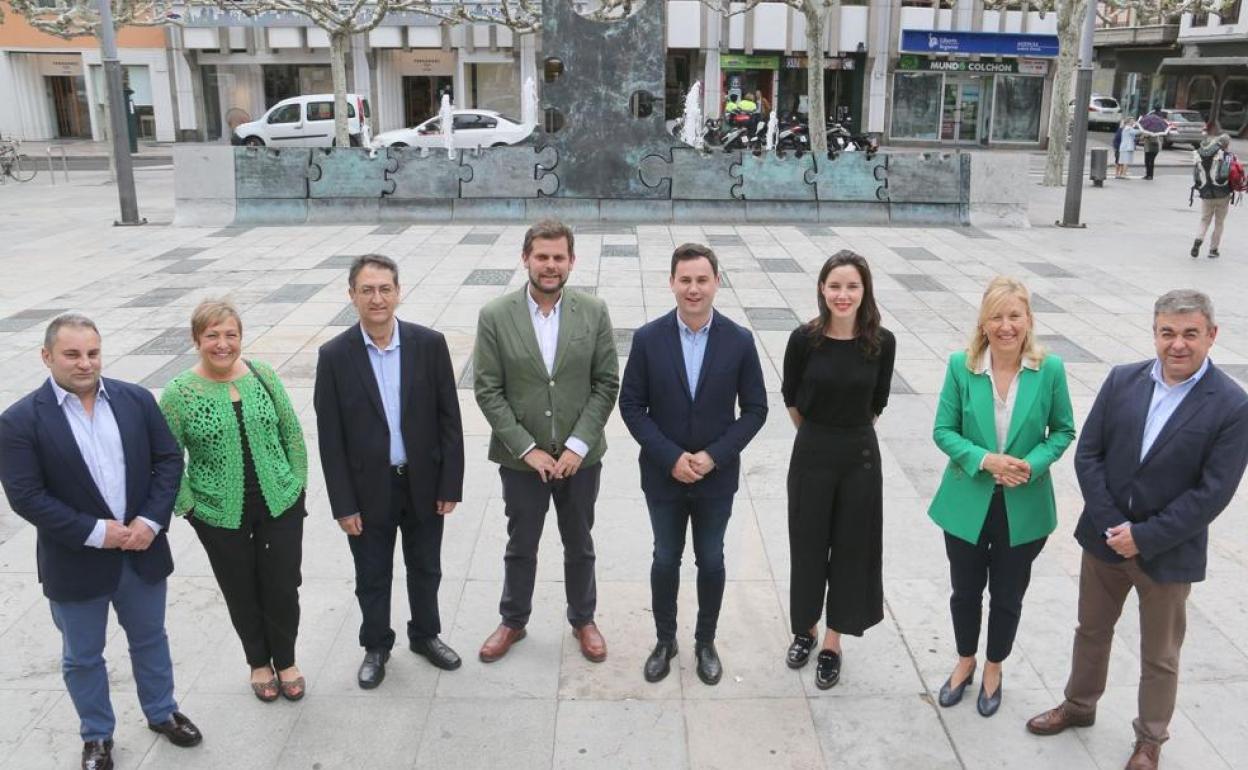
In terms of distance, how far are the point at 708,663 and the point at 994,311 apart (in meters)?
1.73

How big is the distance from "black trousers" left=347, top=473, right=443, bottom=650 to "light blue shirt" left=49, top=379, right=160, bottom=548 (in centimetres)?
81

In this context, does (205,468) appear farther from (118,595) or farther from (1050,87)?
(1050,87)

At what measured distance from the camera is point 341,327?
927 cm

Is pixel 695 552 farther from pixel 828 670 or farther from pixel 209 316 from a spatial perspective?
pixel 209 316

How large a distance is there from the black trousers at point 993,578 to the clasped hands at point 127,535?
2782mm

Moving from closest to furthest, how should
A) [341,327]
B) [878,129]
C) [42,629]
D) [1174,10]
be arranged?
[42,629] < [341,327] < [1174,10] < [878,129]

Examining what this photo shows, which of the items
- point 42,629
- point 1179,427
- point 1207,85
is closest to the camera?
point 1179,427

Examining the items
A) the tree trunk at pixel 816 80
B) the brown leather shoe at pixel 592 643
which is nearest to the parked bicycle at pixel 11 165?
the tree trunk at pixel 816 80

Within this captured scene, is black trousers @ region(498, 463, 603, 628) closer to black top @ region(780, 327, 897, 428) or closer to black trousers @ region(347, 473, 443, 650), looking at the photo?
black trousers @ region(347, 473, 443, 650)

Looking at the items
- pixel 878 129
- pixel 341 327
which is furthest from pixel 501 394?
pixel 878 129

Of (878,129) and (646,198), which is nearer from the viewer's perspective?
(646,198)

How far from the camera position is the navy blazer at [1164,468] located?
3160 mm

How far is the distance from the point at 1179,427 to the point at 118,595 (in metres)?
3.51

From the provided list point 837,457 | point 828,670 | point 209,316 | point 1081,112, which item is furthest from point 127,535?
point 1081,112
